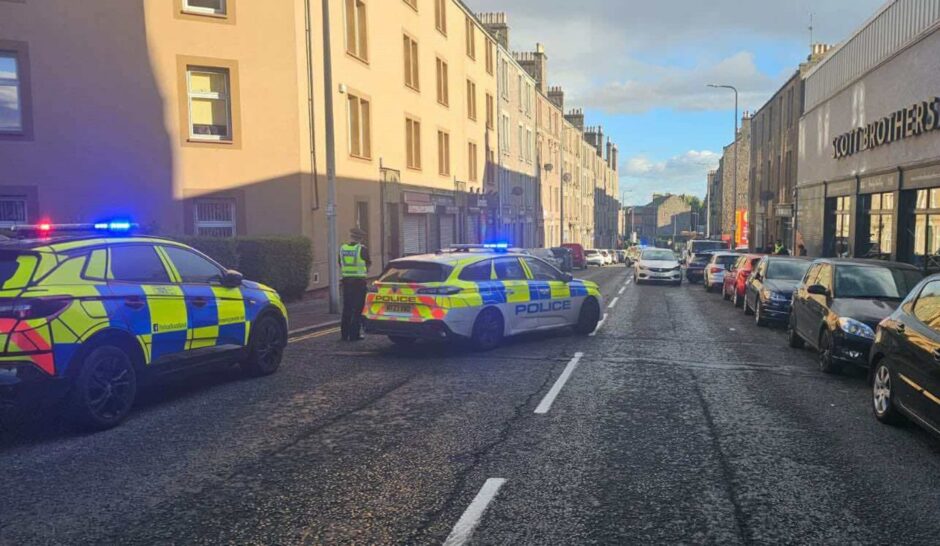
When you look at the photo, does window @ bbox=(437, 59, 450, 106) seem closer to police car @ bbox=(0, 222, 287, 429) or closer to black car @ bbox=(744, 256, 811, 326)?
black car @ bbox=(744, 256, 811, 326)

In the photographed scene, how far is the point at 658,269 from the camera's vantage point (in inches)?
1063

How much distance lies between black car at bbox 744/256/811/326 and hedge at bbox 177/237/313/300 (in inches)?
416

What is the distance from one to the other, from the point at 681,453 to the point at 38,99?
17.6 metres

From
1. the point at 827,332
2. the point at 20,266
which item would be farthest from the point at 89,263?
the point at 827,332

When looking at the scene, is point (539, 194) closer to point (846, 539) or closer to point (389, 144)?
point (389, 144)

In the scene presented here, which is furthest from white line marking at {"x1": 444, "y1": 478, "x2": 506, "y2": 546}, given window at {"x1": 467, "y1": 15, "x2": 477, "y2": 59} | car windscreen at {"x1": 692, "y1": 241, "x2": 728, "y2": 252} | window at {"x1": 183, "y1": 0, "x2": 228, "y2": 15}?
window at {"x1": 467, "y1": 15, "x2": 477, "y2": 59}

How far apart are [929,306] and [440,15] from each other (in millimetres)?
26827

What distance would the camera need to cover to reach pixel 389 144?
2433cm

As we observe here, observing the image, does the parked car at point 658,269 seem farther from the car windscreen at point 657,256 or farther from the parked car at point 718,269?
the parked car at point 718,269

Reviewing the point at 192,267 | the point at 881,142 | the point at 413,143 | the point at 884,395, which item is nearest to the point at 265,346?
the point at 192,267

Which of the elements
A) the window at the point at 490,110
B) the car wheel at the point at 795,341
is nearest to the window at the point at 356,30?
the car wheel at the point at 795,341

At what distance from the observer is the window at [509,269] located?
1109cm

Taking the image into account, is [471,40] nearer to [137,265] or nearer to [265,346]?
[265,346]

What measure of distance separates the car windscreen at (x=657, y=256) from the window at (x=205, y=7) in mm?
17740
